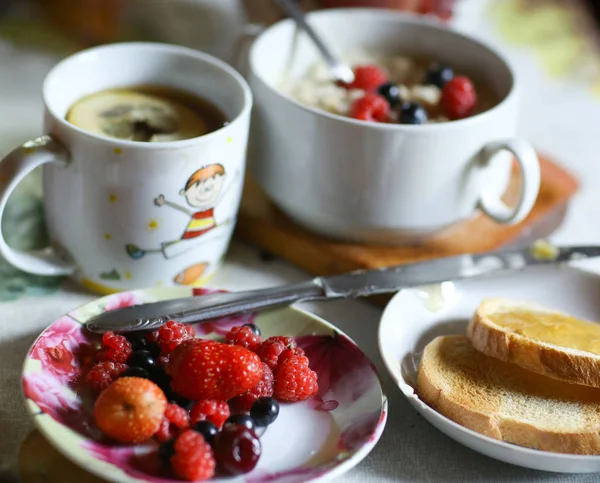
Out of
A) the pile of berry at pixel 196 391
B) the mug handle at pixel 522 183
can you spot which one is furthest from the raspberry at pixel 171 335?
the mug handle at pixel 522 183

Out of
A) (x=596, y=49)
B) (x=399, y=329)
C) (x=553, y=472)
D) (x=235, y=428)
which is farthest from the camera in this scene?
(x=596, y=49)

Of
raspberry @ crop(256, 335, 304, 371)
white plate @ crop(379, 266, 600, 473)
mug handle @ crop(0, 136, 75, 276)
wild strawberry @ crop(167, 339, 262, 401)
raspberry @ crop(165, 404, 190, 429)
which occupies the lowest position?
white plate @ crop(379, 266, 600, 473)

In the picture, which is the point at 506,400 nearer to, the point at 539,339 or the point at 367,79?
the point at 539,339

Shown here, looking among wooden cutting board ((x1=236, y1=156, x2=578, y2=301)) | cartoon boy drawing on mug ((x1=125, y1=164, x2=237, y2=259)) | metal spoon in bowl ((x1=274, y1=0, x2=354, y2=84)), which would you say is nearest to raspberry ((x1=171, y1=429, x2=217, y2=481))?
cartoon boy drawing on mug ((x1=125, y1=164, x2=237, y2=259))

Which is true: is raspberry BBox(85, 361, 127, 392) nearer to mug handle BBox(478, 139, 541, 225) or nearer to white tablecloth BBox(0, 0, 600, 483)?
white tablecloth BBox(0, 0, 600, 483)

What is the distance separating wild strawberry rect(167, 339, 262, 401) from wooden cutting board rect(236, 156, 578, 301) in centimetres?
40

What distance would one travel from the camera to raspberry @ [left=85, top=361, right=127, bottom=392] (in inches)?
34.0

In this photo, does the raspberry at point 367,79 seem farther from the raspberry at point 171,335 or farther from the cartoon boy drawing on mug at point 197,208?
the raspberry at point 171,335

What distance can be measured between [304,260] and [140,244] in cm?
29

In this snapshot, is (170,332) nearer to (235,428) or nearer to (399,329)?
(235,428)

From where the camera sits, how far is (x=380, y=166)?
1138 millimetres

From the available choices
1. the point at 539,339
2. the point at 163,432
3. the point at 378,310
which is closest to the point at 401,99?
the point at 378,310

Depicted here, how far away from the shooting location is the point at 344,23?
4.67 feet

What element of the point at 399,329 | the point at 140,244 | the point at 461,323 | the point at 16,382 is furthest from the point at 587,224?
the point at 16,382
